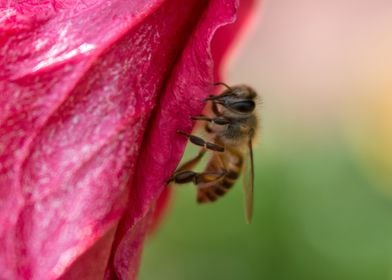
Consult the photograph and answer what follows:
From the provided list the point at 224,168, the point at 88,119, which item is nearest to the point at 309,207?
the point at 224,168

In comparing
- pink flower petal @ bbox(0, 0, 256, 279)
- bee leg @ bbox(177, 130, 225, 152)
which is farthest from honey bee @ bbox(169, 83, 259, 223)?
pink flower petal @ bbox(0, 0, 256, 279)

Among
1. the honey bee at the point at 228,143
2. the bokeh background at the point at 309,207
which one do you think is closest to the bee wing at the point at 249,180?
the honey bee at the point at 228,143

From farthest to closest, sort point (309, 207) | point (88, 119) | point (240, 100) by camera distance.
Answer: point (309, 207) < point (240, 100) < point (88, 119)

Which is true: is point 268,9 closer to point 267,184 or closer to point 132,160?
point 267,184

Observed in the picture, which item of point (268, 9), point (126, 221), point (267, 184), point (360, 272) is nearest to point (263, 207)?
point (267, 184)

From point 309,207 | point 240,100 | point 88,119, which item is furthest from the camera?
point 309,207

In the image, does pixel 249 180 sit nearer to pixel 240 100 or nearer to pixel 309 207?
pixel 240 100

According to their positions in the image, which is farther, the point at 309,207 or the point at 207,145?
the point at 309,207

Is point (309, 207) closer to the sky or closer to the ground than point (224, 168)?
closer to the sky
